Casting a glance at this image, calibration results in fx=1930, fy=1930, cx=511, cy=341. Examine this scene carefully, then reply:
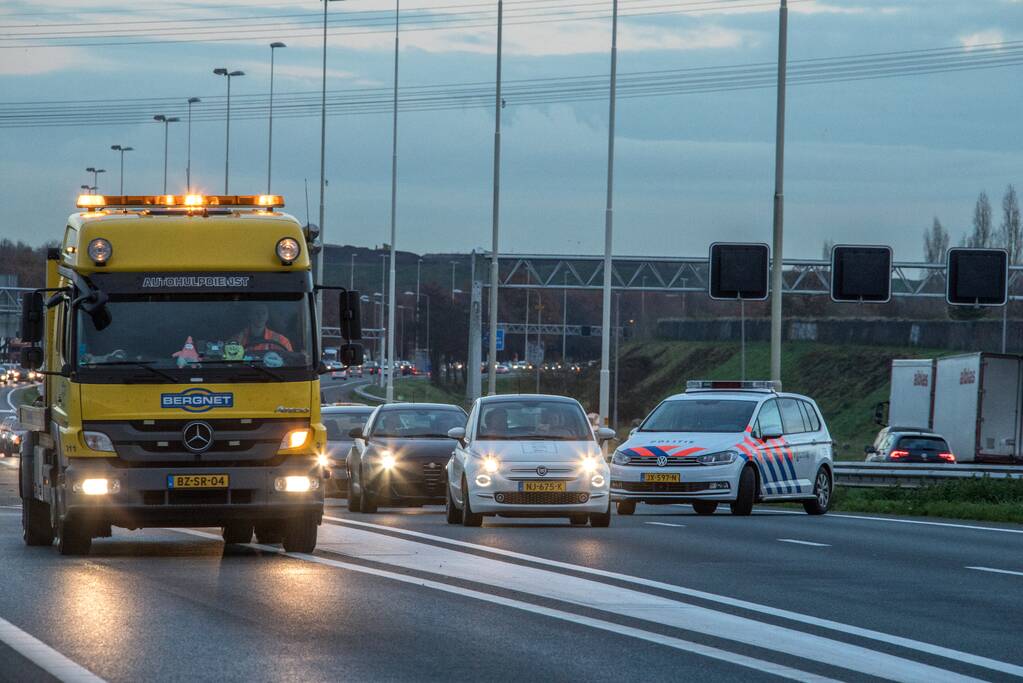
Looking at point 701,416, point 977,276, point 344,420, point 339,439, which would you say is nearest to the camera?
point 701,416

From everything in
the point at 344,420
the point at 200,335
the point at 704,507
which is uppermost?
the point at 200,335

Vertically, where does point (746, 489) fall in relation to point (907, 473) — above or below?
above

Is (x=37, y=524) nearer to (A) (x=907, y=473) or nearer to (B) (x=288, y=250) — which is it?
(B) (x=288, y=250)

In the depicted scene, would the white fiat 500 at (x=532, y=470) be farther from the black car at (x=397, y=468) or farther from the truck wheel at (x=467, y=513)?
the black car at (x=397, y=468)

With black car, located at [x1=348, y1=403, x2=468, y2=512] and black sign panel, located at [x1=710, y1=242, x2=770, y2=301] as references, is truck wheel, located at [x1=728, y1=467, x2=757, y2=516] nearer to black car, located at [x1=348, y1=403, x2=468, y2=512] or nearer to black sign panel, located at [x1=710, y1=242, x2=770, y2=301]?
black car, located at [x1=348, y1=403, x2=468, y2=512]

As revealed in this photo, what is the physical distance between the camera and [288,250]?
1680cm

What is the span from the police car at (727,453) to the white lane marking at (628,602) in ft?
20.4

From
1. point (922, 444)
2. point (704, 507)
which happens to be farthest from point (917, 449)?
point (704, 507)

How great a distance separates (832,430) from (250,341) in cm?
8604

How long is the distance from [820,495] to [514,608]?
15146 mm

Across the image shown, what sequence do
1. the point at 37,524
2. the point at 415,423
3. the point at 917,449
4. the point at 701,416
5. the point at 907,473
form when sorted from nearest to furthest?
the point at 37,524, the point at 701,416, the point at 415,423, the point at 907,473, the point at 917,449

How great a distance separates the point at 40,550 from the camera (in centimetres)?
1784

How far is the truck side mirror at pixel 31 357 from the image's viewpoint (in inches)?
655

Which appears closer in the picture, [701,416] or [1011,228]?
[701,416]
